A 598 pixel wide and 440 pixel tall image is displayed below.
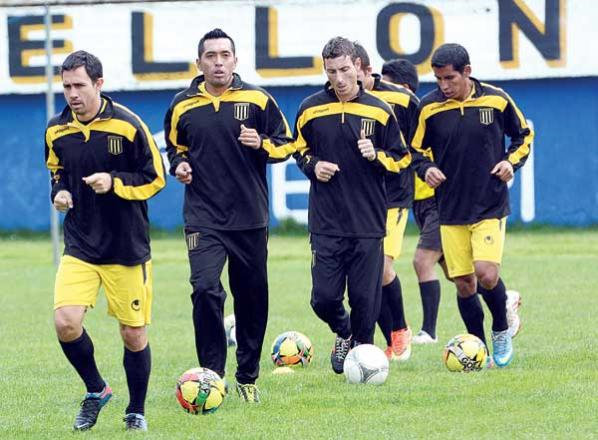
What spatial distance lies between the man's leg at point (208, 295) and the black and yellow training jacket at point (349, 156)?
3.46ft

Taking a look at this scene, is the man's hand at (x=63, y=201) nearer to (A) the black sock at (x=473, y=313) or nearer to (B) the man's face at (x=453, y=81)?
(B) the man's face at (x=453, y=81)

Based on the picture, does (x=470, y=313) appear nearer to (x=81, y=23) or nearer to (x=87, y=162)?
(x=87, y=162)

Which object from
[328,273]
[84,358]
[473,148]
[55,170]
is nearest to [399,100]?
[473,148]

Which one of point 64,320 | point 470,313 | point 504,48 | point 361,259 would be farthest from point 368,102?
point 504,48

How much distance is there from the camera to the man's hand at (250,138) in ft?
31.7

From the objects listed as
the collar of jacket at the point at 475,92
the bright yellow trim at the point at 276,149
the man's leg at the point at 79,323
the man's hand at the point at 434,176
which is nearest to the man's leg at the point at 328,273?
the man's hand at the point at 434,176

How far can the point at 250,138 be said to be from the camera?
31.7 ft

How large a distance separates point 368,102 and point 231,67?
3.89 feet

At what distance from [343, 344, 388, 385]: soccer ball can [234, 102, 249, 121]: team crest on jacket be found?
76.1 inches

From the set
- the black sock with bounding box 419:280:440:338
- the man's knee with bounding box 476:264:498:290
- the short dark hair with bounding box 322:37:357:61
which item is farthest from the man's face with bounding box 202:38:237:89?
the black sock with bounding box 419:280:440:338

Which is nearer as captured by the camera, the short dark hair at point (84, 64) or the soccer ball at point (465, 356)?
the short dark hair at point (84, 64)

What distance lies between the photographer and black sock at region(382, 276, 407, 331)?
12.3 meters

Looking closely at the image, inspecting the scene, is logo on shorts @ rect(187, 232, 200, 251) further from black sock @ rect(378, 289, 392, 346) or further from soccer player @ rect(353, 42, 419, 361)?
A: black sock @ rect(378, 289, 392, 346)

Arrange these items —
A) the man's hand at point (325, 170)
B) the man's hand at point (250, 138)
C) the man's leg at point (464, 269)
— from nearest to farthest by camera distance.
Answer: the man's hand at point (250, 138), the man's hand at point (325, 170), the man's leg at point (464, 269)
